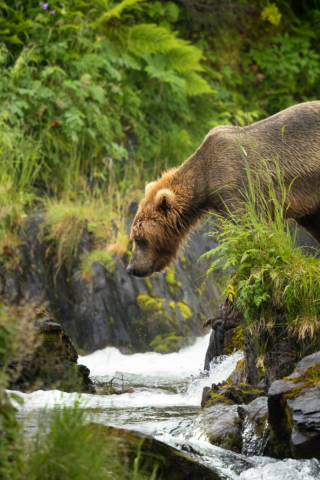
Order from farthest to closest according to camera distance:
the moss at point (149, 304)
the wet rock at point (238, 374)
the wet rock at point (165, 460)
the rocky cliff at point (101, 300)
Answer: the moss at point (149, 304)
the rocky cliff at point (101, 300)
the wet rock at point (238, 374)
the wet rock at point (165, 460)

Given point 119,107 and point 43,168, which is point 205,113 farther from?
point 43,168

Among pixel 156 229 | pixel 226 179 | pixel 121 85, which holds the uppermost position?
pixel 121 85

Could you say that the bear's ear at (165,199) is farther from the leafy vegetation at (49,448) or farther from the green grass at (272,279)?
the leafy vegetation at (49,448)

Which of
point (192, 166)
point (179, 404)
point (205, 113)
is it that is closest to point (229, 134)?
point (192, 166)

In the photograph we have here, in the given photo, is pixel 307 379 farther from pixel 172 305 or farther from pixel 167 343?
pixel 172 305

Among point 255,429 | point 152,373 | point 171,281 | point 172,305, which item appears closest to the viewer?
point 255,429

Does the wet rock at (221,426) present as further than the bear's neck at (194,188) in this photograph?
No

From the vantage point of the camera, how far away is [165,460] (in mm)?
3375

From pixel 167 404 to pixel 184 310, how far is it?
360 cm

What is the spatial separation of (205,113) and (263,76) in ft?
6.57

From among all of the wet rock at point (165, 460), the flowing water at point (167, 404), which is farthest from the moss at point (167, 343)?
the wet rock at point (165, 460)

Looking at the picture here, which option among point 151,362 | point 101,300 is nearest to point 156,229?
point 151,362

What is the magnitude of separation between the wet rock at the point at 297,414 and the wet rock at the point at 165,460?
514 millimetres

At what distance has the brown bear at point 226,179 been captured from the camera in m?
6.20
